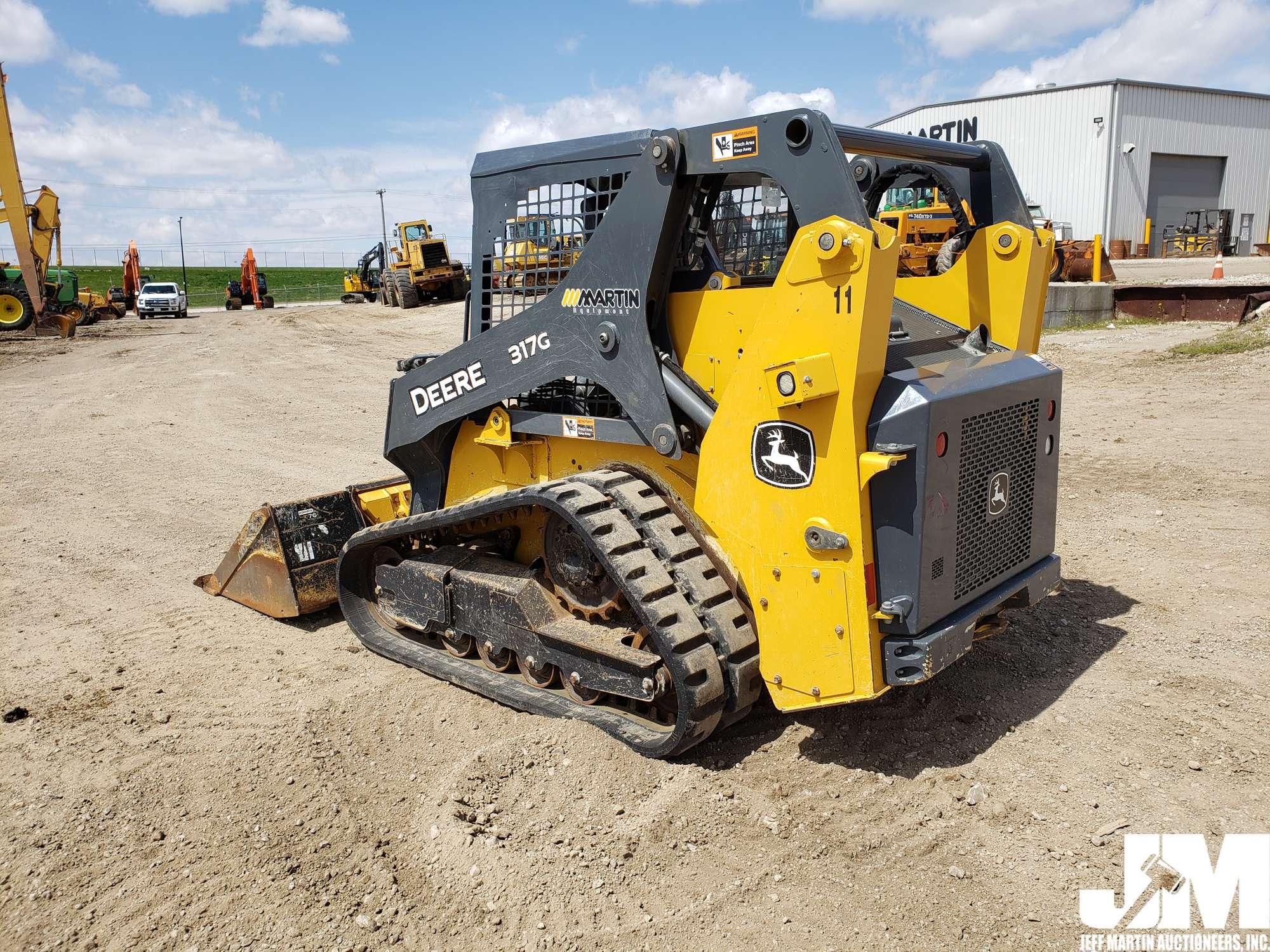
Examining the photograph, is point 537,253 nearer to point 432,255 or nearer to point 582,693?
point 582,693

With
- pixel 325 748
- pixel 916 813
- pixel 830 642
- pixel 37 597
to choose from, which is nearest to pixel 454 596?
pixel 325 748

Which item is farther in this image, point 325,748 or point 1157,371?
point 1157,371

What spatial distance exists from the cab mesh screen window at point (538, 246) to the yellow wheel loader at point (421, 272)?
101ft

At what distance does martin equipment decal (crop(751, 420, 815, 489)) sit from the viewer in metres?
3.50

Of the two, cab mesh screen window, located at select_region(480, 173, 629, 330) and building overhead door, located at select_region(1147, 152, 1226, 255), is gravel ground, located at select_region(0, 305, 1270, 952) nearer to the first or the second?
cab mesh screen window, located at select_region(480, 173, 629, 330)

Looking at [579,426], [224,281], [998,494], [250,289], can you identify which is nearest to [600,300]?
[579,426]

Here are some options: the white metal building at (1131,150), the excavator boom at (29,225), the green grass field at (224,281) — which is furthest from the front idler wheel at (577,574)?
the green grass field at (224,281)

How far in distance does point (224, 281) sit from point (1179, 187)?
7380 cm

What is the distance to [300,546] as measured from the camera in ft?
18.9

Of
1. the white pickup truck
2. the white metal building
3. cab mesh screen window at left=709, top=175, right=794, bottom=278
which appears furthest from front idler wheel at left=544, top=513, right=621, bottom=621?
the white pickup truck

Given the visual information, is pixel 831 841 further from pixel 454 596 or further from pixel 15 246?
pixel 15 246

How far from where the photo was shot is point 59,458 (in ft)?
33.8

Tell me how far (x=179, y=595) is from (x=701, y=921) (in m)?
4.55

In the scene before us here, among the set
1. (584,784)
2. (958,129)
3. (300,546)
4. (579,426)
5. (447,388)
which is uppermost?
(958,129)
